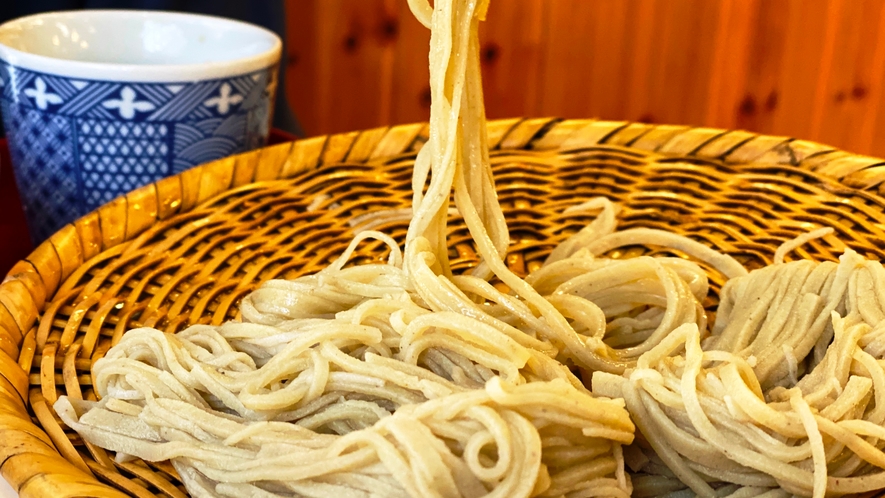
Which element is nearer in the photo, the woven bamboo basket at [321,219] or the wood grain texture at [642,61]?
the woven bamboo basket at [321,219]

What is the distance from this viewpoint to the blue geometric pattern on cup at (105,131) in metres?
0.96

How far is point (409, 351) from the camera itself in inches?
27.2

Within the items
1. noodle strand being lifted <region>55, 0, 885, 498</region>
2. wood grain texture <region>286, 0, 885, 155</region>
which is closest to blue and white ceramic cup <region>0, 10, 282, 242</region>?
noodle strand being lifted <region>55, 0, 885, 498</region>

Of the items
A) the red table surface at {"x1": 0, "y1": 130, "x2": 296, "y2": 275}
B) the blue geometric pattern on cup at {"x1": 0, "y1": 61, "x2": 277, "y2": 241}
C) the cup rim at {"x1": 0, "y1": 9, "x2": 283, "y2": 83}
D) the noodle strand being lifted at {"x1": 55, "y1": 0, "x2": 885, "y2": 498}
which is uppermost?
the cup rim at {"x1": 0, "y1": 9, "x2": 283, "y2": 83}

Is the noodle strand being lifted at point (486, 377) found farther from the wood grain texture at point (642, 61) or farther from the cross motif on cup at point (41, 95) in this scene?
the wood grain texture at point (642, 61)

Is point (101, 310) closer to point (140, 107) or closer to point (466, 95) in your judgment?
point (140, 107)

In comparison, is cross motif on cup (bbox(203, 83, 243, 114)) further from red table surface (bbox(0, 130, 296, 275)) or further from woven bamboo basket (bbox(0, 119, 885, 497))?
red table surface (bbox(0, 130, 296, 275))

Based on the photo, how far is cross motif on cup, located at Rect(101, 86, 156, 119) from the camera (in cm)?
95

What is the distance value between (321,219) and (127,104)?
0.26 m

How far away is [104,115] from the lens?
3.17 ft

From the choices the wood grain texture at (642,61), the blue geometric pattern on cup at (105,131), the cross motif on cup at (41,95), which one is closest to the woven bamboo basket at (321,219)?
the blue geometric pattern on cup at (105,131)

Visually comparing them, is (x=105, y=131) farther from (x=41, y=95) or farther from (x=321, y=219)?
(x=321, y=219)

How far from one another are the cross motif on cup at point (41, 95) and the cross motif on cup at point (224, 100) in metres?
0.17

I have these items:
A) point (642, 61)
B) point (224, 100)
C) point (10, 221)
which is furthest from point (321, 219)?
point (642, 61)
